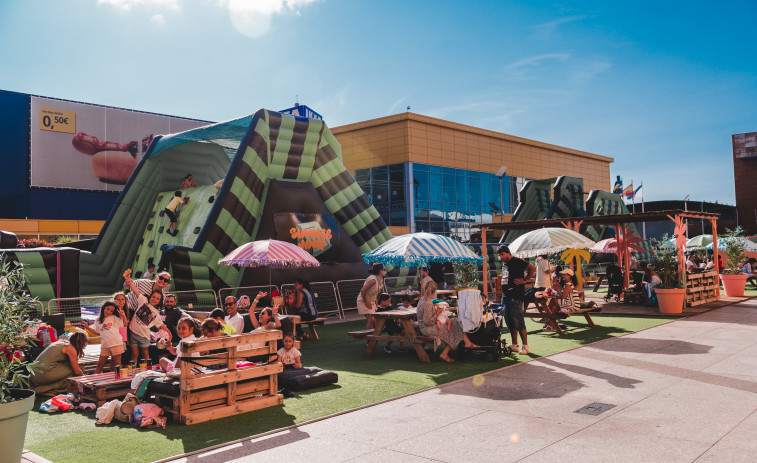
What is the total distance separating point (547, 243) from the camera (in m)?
16.6

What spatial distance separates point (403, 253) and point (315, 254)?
322 inches

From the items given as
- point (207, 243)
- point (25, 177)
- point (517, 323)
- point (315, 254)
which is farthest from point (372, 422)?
point (25, 177)

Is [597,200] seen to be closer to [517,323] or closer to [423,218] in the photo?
[423,218]

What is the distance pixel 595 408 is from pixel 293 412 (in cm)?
365

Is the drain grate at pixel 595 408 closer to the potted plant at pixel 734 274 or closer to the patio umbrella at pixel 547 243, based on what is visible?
the patio umbrella at pixel 547 243

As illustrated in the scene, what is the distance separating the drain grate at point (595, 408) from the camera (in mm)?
6523

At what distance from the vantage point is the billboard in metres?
49.6

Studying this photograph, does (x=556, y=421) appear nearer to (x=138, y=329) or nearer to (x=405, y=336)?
(x=405, y=336)

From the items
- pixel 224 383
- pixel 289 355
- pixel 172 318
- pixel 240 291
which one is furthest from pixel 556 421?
pixel 240 291

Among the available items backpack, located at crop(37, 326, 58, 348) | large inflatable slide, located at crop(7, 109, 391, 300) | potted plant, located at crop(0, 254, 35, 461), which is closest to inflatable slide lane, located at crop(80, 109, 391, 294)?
large inflatable slide, located at crop(7, 109, 391, 300)

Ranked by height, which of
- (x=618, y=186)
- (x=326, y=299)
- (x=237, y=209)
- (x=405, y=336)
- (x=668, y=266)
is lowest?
(x=405, y=336)

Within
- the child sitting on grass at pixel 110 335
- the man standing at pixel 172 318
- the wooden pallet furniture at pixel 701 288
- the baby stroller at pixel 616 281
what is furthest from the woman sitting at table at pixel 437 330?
the baby stroller at pixel 616 281

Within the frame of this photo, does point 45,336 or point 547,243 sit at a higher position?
point 547,243

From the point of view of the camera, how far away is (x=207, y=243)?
16.5 metres
